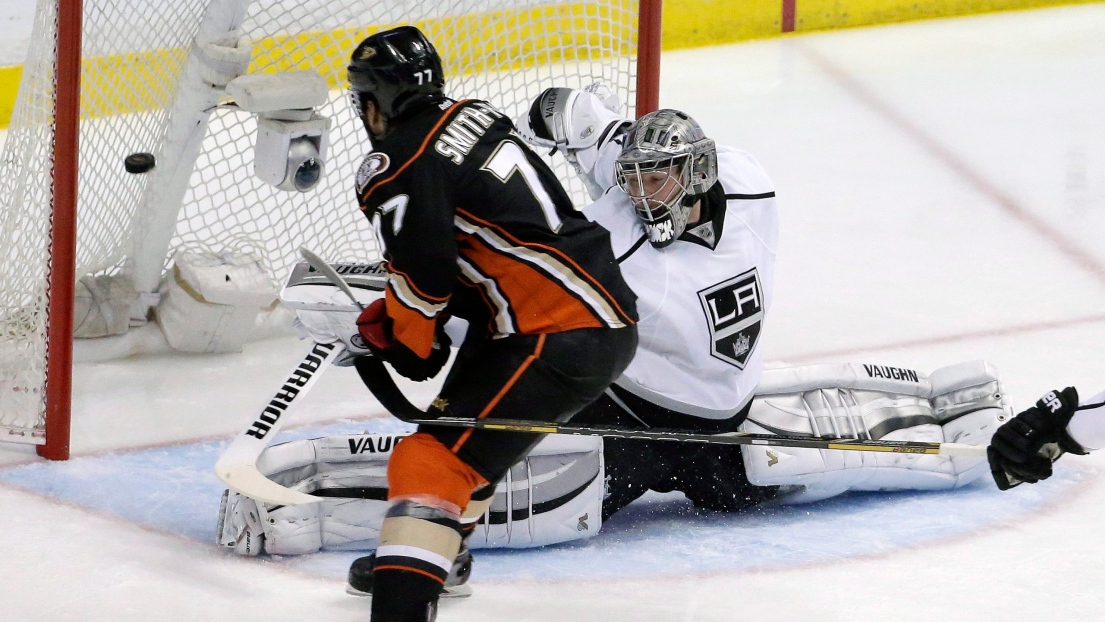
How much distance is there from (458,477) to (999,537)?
1.11 metres

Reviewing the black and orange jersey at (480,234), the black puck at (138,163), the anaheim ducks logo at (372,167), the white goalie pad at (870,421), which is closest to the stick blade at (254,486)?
the black and orange jersey at (480,234)

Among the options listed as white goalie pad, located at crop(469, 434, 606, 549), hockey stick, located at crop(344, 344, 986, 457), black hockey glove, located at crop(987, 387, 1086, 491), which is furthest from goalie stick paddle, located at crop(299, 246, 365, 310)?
black hockey glove, located at crop(987, 387, 1086, 491)

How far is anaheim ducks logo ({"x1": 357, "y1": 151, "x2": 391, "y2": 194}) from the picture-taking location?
2432 mm

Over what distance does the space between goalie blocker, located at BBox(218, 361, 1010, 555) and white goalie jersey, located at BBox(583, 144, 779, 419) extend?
0.14 m

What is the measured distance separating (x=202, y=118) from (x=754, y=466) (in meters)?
1.50

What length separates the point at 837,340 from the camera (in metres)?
4.06

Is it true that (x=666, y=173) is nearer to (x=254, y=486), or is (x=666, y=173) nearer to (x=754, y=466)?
(x=754, y=466)

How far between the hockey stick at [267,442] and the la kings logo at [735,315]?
0.68m

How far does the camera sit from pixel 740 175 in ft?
10.2

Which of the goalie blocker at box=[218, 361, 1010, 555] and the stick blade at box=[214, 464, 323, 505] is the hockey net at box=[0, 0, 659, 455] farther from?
the stick blade at box=[214, 464, 323, 505]

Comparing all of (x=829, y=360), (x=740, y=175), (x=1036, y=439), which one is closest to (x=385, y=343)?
(x=740, y=175)

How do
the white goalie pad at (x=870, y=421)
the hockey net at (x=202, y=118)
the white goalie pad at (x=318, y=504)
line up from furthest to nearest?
the hockey net at (x=202, y=118) → the white goalie pad at (x=870, y=421) → the white goalie pad at (x=318, y=504)

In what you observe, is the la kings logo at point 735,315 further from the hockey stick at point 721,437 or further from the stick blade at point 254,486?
the stick blade at point 254,486

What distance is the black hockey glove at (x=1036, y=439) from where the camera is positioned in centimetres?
242
